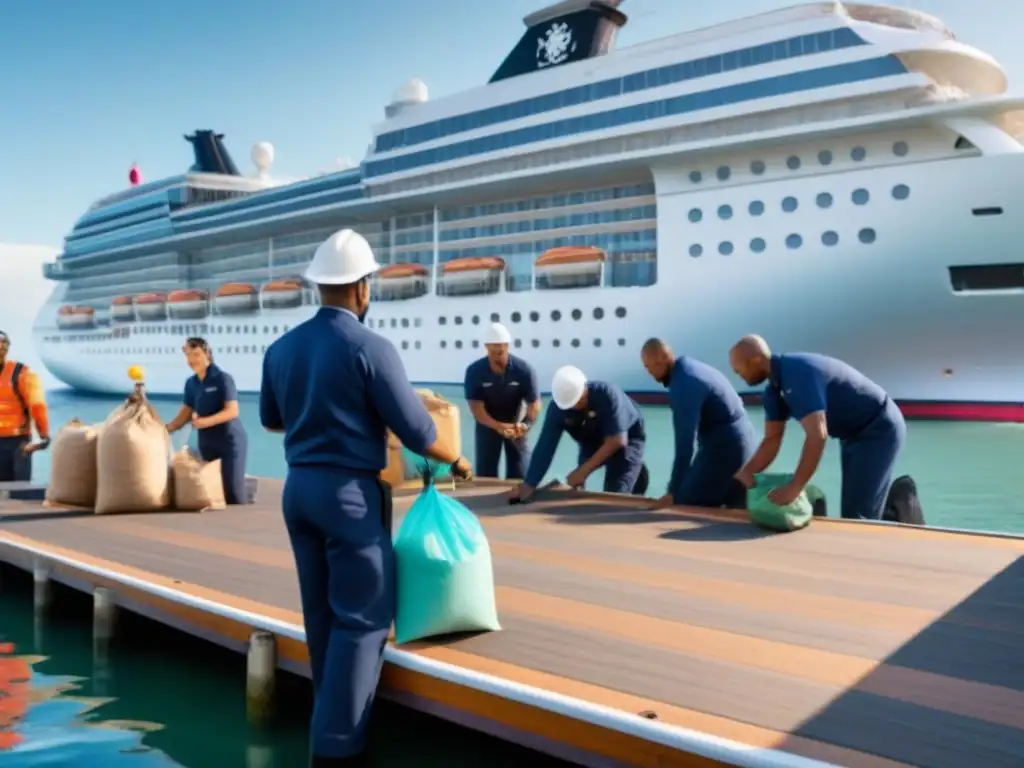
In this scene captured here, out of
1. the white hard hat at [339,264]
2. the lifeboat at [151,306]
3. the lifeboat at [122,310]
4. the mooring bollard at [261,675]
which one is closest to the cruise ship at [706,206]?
the lifeboat at [151,306]

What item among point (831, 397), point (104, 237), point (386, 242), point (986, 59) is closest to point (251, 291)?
point (386, 242)

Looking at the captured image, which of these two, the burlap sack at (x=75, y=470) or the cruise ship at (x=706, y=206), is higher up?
the cruise ship at (x=706, y=206)

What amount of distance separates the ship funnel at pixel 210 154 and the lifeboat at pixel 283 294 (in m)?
13.9

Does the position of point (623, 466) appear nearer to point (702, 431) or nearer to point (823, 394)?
point (702, 431)

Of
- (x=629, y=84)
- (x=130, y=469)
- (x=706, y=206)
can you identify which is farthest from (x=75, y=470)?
(x=629, y=84)

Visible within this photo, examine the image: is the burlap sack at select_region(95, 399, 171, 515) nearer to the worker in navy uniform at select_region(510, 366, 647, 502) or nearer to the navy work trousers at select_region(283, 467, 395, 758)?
the worker in navy uniform at select_region(510, 366, 647, 502)

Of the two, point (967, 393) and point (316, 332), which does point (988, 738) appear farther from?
Result: point (967, 393)

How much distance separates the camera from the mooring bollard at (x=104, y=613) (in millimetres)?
3916

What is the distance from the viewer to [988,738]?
6.66 ft

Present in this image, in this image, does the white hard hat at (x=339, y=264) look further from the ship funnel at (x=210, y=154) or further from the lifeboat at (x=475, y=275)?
the ship funnel at (x=210, y=154)

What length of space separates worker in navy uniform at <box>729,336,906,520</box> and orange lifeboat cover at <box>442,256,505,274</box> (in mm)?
19756

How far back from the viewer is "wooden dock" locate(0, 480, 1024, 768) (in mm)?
2129

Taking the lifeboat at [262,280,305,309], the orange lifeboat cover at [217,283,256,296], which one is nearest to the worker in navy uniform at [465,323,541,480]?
the lifeboat at [262,280,305,309]

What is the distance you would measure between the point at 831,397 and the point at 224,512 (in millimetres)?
3734
